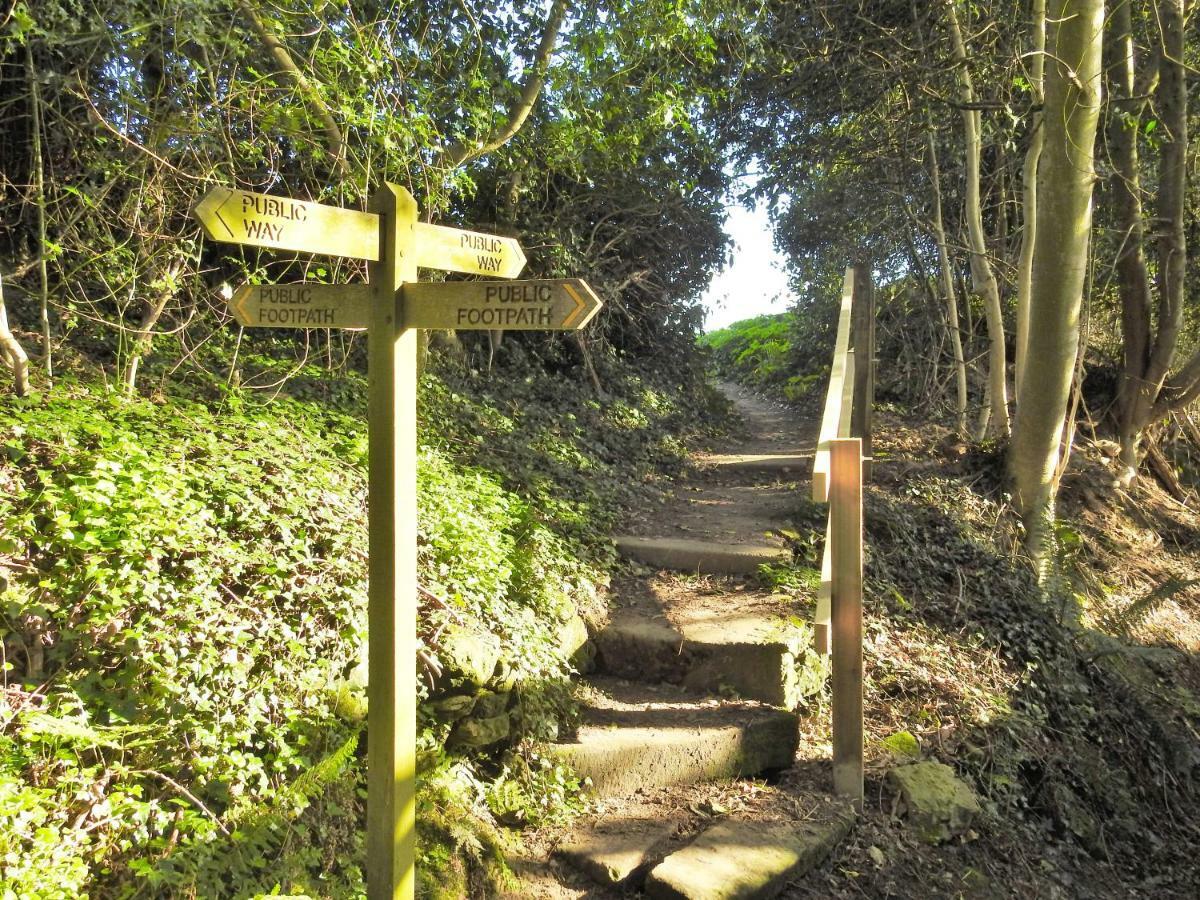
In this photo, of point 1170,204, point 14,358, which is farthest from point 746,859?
point 1170,204

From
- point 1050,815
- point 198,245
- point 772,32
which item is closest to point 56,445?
point 198,245

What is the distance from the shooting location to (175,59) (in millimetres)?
4359

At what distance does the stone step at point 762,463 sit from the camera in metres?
7.05

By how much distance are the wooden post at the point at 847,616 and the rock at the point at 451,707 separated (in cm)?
161

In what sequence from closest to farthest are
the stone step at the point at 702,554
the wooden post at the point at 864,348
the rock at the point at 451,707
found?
1. the rock at the point at 451,707
2. the stone step at the point at 702,554
3. the wooden post at the point at 864,348

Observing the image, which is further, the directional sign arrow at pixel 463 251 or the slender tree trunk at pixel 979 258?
the slender tree trunk at pixel 979 258

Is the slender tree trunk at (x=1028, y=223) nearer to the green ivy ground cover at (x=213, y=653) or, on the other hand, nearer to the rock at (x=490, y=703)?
the green ivy ground cover at (x=213, y=653)

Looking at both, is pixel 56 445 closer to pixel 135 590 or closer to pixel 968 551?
pixel 135 590

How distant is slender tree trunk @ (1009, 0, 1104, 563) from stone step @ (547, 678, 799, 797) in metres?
3.47

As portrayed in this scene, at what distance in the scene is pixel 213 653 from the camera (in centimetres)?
273

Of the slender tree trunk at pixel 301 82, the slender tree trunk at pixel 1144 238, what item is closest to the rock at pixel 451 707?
the slender tree trunk at pixel 301 82

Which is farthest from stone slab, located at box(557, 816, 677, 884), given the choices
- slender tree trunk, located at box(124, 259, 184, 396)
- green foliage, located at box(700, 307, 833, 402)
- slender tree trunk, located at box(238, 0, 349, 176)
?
green foliage, located at box(700, 307, 833, 402)

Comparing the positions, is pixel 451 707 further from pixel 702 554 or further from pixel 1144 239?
pixel 1144 239

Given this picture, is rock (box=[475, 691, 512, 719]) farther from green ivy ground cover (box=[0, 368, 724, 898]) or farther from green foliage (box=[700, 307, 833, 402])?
green foliage (box=[700, 307, 833, 402])
